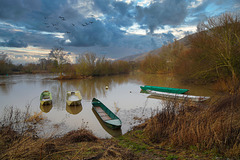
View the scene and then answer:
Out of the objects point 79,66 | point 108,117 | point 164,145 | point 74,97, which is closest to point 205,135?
point 164,145

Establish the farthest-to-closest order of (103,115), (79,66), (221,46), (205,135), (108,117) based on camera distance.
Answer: (79,66)
(221,46)
(103,115)
(108,117)
(205,135)

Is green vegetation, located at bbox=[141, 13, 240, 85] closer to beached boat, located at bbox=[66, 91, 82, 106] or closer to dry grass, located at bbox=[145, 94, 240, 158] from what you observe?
dry grass, located at bbox=[145, 94, 240, 158]

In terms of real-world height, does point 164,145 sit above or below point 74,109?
above

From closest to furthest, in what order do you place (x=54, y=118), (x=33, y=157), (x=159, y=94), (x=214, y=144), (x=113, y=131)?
(x=33, y=157), (x=214, y=144), (x=113, y=131), (x=54, y=118), (x=159, y=94)

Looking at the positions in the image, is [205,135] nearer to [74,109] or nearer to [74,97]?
[74,109]

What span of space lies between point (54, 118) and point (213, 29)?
61.5 feet

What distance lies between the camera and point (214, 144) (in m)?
4.55

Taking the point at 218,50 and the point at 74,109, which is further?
the point at 218,50

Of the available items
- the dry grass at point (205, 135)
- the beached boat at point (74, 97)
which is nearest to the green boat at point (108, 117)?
the beached boat at point (74, 97)

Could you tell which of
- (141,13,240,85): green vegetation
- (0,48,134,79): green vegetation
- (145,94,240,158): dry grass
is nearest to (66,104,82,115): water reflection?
(145,94,240,158): dry grass

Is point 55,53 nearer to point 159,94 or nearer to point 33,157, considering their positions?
point 159,94

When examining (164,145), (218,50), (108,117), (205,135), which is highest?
(218,50)

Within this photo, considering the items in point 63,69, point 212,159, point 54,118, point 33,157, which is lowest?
point 54,118

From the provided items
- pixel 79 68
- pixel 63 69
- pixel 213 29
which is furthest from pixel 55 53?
pixel 213 29
